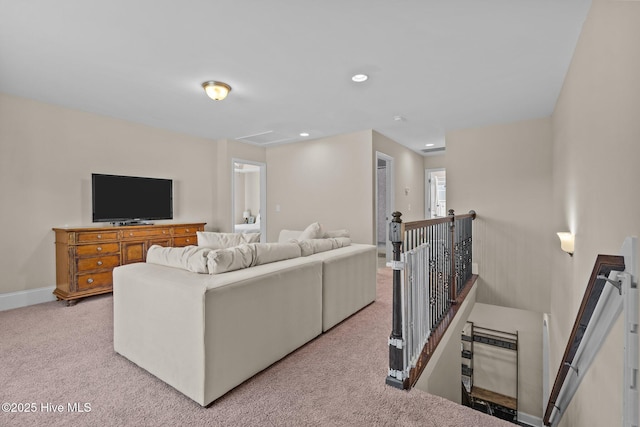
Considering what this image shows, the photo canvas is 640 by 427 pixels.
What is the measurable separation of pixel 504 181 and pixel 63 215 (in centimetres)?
616

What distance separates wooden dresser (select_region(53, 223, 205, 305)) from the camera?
354cm

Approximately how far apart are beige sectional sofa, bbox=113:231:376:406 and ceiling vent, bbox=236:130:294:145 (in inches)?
130

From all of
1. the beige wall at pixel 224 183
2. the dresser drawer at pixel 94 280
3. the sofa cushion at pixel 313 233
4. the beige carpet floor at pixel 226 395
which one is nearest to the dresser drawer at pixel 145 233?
the dresser drawer at pixel 94 280

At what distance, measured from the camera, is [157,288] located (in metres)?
1.91

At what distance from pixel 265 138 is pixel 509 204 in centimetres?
419

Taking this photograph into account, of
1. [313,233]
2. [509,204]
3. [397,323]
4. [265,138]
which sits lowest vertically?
[397,323]

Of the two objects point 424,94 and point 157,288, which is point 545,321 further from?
point 157,288

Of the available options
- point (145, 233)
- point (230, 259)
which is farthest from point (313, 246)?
point (145, 233)

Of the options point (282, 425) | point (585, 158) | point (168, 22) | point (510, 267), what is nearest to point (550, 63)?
point (585, 158)

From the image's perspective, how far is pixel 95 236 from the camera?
3.71m

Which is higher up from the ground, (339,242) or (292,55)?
(292,55)

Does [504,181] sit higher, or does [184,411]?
[504,181]

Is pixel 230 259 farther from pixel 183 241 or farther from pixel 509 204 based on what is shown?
pixel 509 204

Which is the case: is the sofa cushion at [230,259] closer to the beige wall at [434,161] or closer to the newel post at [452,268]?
the newel post at [452,268]
